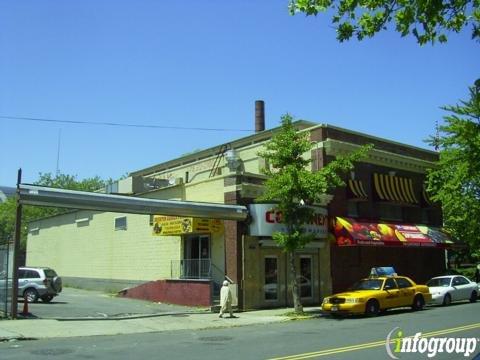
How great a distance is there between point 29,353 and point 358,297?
12303 millimetres

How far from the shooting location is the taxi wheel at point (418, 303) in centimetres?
2358

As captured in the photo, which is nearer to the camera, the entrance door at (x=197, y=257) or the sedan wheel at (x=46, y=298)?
the entrance door at (x=197, y=257)

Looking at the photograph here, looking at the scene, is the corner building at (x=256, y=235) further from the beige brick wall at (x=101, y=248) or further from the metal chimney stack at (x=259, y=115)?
the metal chimney stack at (x=259, y=115)

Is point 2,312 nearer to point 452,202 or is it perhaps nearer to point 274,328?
point 274,328

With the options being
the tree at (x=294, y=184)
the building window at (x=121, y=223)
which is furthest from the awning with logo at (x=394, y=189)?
the building window at (x=121, y=223)

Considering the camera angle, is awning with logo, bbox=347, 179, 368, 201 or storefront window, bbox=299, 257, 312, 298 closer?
storefront window, bbox=299, 257, 312, 298

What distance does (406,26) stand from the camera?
744 centimetres

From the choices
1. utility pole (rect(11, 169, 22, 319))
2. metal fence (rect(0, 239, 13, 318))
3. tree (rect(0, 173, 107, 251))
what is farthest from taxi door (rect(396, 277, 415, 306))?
tree (rect(0, 173, 107, 251))

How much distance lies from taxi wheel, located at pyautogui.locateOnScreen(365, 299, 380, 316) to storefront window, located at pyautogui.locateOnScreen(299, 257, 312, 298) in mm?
5539

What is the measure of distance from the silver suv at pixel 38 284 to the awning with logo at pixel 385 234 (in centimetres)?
1355

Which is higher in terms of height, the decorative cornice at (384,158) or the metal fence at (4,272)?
the decorative cornice at (384,158)

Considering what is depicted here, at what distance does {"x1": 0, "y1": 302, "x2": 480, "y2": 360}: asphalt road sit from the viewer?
11922mm

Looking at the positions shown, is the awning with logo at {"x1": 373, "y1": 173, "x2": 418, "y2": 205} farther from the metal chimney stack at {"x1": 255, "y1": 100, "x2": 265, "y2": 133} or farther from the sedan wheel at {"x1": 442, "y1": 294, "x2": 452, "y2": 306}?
the metal chimney stack at {"x1": 255, "y1": 100, "x2": 265, "y2": 133}

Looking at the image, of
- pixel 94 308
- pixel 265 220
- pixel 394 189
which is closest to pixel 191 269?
pixel 94 308
